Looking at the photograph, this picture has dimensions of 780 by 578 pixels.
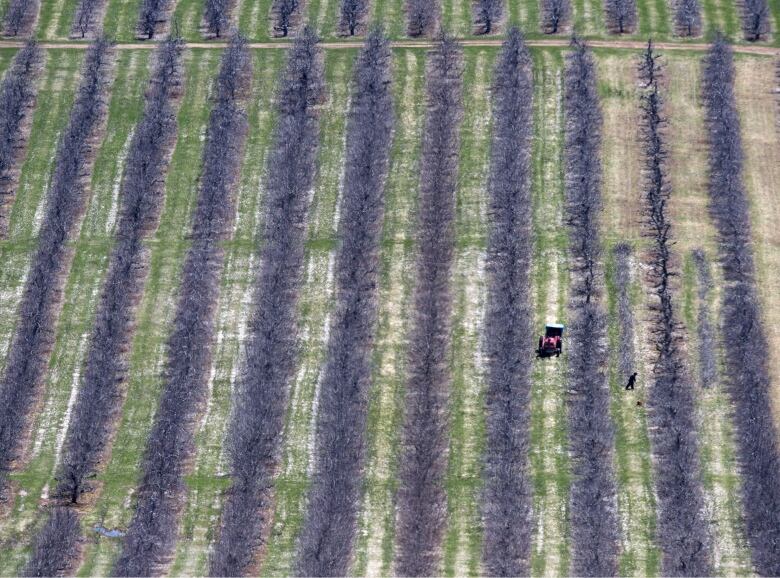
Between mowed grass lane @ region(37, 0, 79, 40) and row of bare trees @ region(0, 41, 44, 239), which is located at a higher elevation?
mowed grass lane @ region(37, 0, 79, 40)

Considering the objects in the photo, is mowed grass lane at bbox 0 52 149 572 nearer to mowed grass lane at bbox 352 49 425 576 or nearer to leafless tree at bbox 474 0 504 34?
mowed grass lane at bbox 352 49 425 576

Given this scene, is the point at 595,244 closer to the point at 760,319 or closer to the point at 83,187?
the point at 760,319

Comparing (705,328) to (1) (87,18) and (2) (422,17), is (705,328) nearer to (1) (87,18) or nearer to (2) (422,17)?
(2) (422,17)

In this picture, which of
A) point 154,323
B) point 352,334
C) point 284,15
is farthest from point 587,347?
point 284,15

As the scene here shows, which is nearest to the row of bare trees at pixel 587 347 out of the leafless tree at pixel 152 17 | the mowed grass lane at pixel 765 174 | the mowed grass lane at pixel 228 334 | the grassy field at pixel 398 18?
the grassy field at pixel 398 18

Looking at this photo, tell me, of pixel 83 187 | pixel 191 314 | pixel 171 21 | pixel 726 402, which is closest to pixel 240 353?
pixel 191 314

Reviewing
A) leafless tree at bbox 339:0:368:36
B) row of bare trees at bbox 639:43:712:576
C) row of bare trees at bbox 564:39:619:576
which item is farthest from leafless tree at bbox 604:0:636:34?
leafless tree at bbox 339:0:368:36
